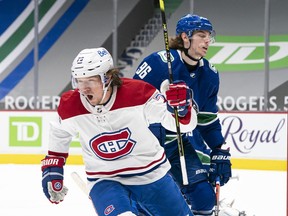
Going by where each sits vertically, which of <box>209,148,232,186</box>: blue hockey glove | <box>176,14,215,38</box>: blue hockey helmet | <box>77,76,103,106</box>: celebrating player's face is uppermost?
<box>176,14,215,38</box>: blue hockey helmet

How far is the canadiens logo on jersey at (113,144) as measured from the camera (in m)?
2.59

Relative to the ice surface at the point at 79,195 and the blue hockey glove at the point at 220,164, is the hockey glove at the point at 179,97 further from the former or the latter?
the ice surface at the point at 79,195

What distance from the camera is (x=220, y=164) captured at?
329 cm

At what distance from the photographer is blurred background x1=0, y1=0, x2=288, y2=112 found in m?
7.91

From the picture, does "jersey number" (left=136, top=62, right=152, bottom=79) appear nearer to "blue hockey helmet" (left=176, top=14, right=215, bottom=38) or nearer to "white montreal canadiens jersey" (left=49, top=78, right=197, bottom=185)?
"blue hockey helmet" (left=176, top=14, right=215, bottom=38)

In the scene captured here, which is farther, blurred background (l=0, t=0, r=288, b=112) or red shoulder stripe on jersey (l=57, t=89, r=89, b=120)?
blurred background (l=0, t=0, r=288, b=112)

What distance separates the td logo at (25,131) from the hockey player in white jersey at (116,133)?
4318mm

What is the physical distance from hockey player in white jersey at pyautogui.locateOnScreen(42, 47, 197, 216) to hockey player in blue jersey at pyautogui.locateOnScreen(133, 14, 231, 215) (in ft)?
1.66

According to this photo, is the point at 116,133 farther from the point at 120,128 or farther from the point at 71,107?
the point at 71,107

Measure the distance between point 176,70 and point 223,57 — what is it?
17.1 ft

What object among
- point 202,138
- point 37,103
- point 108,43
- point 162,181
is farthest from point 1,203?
point 108,43

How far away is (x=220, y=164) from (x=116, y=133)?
2.74 ft

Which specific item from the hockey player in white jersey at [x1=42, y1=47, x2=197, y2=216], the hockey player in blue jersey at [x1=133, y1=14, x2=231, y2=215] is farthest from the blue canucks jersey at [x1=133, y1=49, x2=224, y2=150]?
the hockey player in white jersey at [x1=42, y1=47, x2=197, y2=216]

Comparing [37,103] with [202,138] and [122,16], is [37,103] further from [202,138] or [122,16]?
[202,138]
